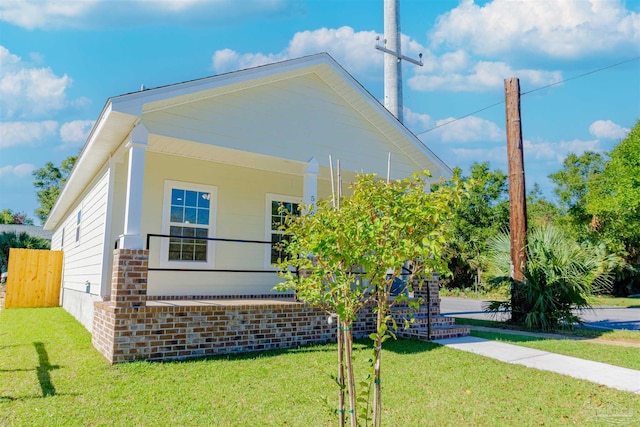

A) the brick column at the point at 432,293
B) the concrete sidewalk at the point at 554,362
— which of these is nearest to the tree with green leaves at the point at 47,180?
the brick column at the point at 432,293

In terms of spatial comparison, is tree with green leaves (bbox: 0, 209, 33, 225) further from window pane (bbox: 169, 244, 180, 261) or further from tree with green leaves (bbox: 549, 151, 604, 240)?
tree with green leaves (bbox: 549, 151, 604, 240)

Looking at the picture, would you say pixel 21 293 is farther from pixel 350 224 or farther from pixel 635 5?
pixel 635 5

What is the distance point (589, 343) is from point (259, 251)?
6.69 meters

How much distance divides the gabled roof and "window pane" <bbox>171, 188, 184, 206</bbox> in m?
1.33

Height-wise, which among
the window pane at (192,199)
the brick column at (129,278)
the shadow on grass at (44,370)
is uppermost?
the window pane at (192,199)

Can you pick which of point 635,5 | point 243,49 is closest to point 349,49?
point 243,49

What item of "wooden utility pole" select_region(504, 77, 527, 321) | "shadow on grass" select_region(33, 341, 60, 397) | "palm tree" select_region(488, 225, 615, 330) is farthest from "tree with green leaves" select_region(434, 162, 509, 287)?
"shadow on grass" select_region(33, 341, 60, 397)

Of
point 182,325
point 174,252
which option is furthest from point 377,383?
point 174,252

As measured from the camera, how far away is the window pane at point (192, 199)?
28.3 ft

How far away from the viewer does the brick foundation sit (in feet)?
18.3

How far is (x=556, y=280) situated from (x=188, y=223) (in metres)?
8.16

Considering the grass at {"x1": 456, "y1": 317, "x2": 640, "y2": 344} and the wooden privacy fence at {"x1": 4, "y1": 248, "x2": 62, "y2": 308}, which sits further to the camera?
the wooden privacy fence at {"x1": 4, "y1": 248, "x2": 62, "y2": 308}

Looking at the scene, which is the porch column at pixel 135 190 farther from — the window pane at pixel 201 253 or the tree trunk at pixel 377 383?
the tree trunk at pixel 377 383

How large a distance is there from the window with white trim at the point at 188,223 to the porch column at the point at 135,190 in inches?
82.9
